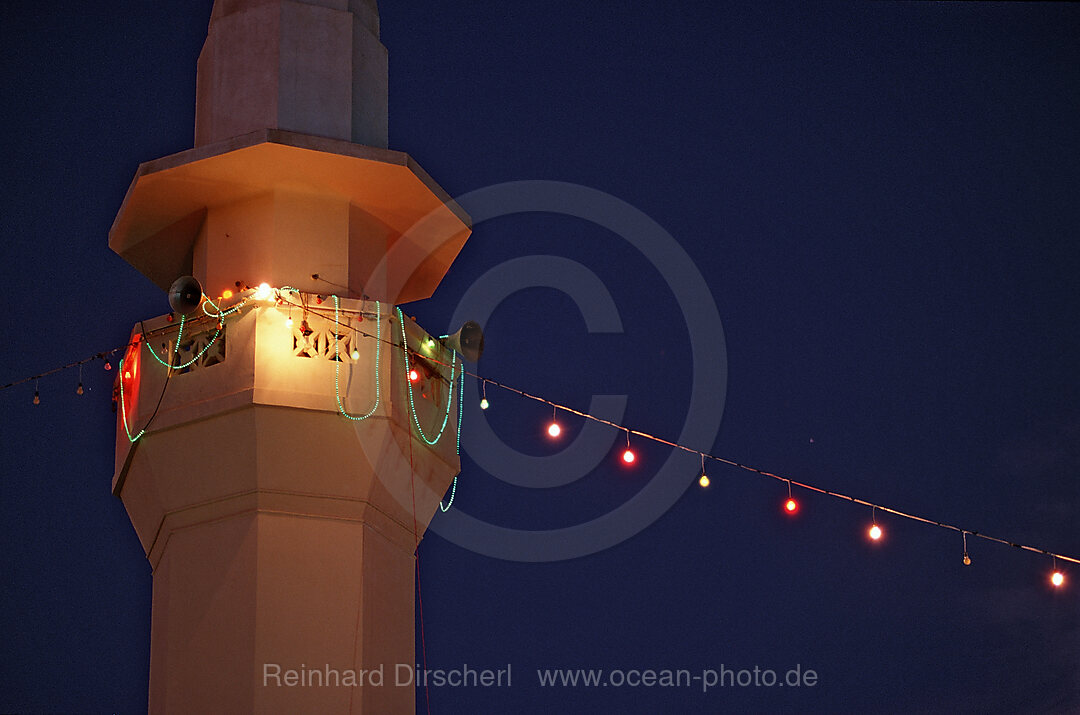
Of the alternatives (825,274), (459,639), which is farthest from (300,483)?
(825,274)

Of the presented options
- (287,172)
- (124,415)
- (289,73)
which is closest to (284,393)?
(124,415)

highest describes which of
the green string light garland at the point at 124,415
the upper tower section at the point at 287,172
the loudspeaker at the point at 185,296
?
the upper tower section at the point at 287,172

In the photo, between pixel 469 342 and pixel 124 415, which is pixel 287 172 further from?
pixel 124 415

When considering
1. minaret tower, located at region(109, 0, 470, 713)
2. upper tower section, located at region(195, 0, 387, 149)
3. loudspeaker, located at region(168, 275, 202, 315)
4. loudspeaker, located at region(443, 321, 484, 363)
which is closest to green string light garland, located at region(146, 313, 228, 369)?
minaret tower, located at region(109, 0, 470, 713)

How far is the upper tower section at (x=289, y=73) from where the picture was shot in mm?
9680

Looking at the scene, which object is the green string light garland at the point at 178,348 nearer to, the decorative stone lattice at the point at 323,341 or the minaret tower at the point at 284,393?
the minaret tower at the point at 284,393

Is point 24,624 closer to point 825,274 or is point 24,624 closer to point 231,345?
point 231,345

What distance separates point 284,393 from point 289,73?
2.25 metres

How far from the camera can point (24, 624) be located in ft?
48.9

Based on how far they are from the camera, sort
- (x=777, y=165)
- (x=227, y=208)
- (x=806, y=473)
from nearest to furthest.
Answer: (x=227, y=208) → (x=806, y=473) → (x=777, y=165)

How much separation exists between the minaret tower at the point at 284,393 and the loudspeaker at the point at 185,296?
24 centimetres

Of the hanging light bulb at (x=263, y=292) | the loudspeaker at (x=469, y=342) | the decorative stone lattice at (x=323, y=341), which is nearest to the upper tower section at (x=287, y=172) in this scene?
the hanging light bulb at (x=263, y=292)

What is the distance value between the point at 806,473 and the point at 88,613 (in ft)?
25.8

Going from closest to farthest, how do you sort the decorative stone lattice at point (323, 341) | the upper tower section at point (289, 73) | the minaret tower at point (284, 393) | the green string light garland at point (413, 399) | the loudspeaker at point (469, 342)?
the minaret tower at point (284, 393) < the decorative stone lattice at point (323, 341) < the green string light garland at point (413, 399) < the upper tower section at point (289, 73) < the loudspeaker at point (469, 342)
